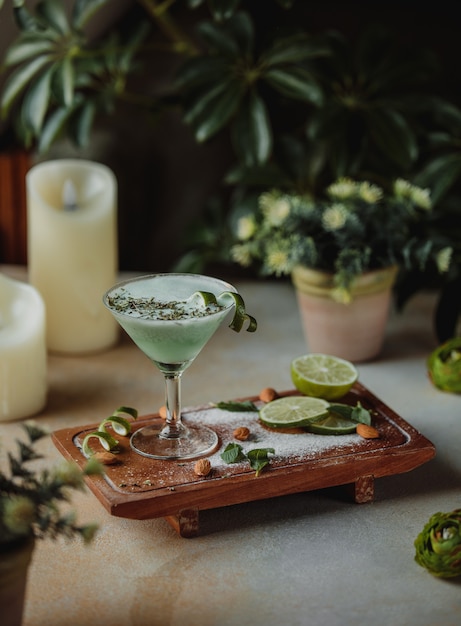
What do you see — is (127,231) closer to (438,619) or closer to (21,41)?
(21,41)

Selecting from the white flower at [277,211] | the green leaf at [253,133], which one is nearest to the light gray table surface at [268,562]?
the white flower at [277,211]

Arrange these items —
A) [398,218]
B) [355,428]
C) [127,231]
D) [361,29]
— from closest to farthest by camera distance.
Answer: [355,428] → [398,218] → [361,29] → [127,231]

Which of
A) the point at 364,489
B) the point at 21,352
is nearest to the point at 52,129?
the point at 21,352

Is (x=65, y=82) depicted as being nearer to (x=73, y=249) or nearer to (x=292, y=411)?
(x=73, y=249)

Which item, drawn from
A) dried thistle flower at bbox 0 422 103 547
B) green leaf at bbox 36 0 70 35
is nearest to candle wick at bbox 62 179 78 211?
green leaf at bbox 36 0 70 35

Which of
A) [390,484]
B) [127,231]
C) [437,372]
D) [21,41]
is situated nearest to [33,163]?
[127,231]

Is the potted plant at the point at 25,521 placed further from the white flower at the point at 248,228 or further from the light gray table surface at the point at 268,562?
the white flower at the point at 248,228
